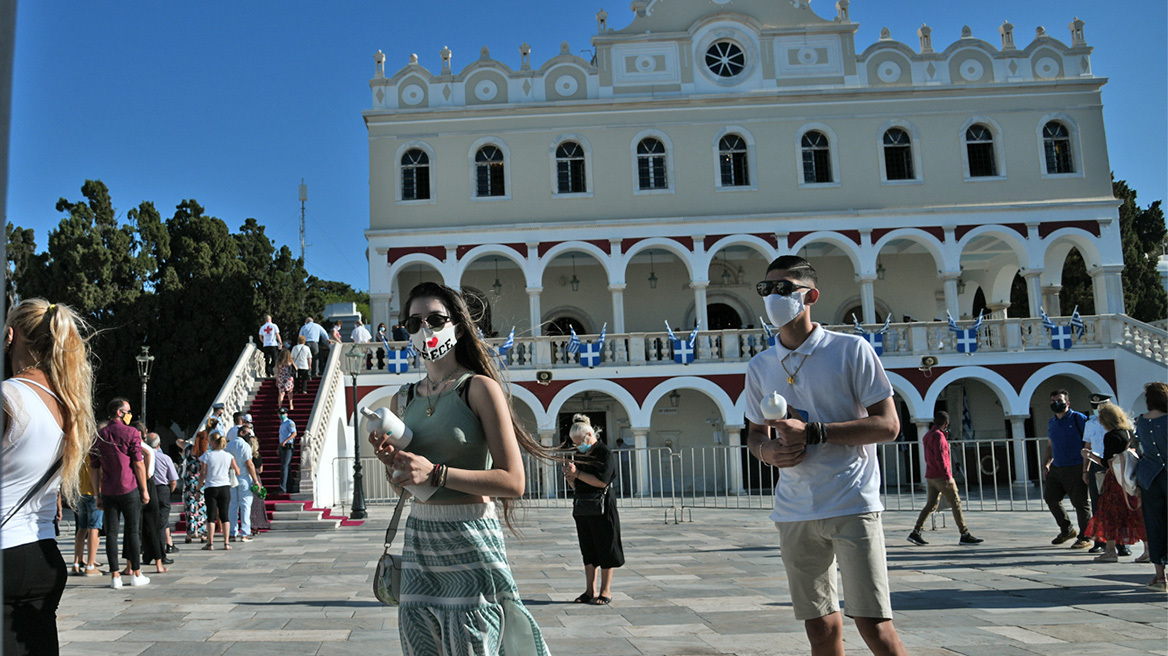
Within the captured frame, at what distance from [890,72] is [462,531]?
2861 centimetres

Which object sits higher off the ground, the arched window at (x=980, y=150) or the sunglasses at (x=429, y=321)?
the arched window at (x=980, y=150)

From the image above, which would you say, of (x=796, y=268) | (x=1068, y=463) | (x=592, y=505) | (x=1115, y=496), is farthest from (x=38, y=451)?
(x=1068, y=463)

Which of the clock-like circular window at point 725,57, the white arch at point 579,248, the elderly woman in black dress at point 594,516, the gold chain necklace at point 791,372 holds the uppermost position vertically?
the clock-like circular window at point 725,57

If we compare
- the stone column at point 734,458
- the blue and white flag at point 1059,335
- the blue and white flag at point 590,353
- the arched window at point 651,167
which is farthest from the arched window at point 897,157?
the blue and white flag at point 590,353

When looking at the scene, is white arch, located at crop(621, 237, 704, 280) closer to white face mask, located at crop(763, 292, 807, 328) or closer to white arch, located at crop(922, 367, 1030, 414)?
white arch, located at crop(922, 367, 1030, 414)

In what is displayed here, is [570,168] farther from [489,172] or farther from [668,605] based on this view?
[668,605]

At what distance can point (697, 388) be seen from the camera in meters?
26.6

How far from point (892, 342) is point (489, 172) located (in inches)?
486

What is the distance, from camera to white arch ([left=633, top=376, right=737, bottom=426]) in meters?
26.5

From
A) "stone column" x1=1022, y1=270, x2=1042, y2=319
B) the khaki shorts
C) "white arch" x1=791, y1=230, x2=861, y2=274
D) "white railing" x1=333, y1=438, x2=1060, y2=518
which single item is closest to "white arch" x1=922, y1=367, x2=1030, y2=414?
"white railing" x1=333, y1=438, x2=1060, y2=518

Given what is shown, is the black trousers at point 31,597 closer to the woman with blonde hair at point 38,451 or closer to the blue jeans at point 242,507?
the woman with blonde hair at point 38,451

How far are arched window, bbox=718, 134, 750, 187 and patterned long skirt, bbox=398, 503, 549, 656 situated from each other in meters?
26.1

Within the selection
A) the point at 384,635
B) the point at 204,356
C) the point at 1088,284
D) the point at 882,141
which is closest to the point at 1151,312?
the point at 1088,284

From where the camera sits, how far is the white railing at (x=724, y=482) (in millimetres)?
19891
